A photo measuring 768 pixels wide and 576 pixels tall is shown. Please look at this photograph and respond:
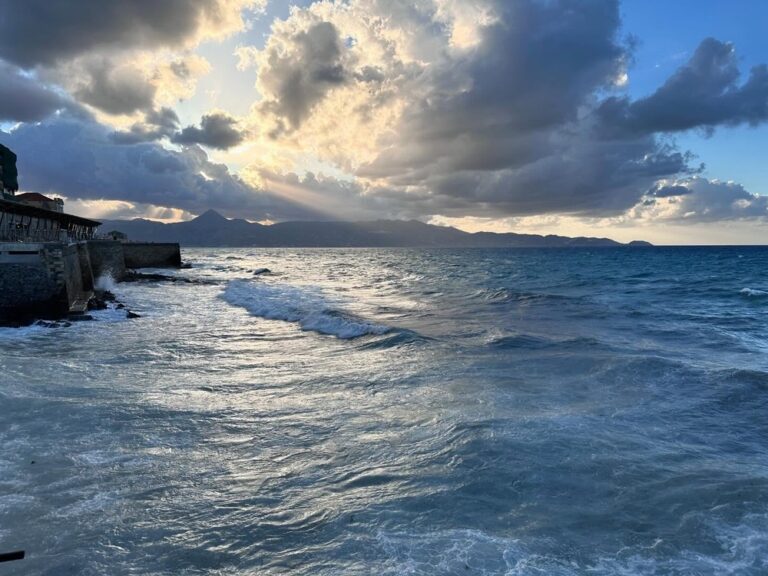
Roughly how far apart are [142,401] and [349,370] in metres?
5.52

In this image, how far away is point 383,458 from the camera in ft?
25.5

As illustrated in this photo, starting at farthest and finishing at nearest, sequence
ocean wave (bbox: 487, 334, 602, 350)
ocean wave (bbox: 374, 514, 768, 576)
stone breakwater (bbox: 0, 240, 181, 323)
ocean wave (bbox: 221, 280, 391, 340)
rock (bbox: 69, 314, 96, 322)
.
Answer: rock (bbox: 69, 314, 96, 322) → stone breakwater (bbox: 0, 240, 181, 323) → ocean wave (bbox: 221, 280, 391, 340) → ocean wave (bbox: 487, 334, 602, 350) → ocean wave (bbox: 374, 514, 768, 576)

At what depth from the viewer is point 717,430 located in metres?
9.27

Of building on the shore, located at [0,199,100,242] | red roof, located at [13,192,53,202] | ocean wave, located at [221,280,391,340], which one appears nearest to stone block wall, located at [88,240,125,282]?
building on the shore, located at [0,199,100,242]

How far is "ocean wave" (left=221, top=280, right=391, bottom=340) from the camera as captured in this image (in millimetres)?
20469

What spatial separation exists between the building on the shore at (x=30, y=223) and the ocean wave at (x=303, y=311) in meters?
12.2

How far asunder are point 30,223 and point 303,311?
1175 inches

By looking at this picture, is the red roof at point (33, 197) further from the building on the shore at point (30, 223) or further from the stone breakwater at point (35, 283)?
the stone breakwater at point (35, 283)

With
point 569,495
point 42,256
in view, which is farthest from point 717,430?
point 42,256

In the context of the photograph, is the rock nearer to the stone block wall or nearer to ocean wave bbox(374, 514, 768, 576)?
the stone block wall

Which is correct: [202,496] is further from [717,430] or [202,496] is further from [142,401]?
[717,430]

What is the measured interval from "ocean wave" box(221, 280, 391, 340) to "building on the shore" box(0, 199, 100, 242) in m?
12.2

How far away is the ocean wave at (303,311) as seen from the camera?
67.2 ft

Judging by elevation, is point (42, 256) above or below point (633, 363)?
above
